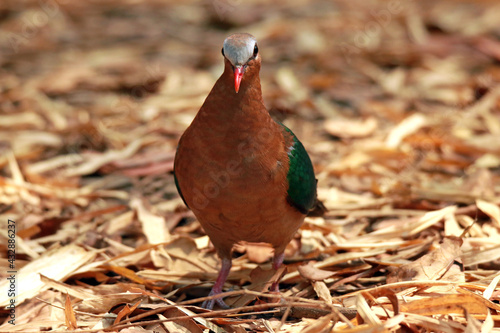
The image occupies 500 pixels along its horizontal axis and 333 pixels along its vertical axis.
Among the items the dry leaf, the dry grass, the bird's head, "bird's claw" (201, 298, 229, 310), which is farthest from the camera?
"bird's claw" (201, 298, 229, 310)

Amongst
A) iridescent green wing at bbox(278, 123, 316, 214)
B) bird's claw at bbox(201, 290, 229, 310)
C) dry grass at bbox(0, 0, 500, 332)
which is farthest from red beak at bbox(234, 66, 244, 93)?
bird's claw at bbox(201, 290, 229, 310)

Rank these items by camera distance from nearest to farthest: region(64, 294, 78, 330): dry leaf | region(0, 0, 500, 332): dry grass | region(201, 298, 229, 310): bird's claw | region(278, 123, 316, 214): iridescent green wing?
region(64, 294, 78, 330): dry leaf → region(0, 0, 500, 332): dry grass → region(278, 123, 316, 214): iridescent green wing → region(201, 298, 229, 310): bird's claw

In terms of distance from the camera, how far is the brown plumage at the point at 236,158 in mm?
3523

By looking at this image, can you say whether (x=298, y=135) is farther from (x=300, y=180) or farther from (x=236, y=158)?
(x=236, y=158)

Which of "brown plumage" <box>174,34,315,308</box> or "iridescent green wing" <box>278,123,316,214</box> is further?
"iridescent green wing" <box>278,123,316,214</box>

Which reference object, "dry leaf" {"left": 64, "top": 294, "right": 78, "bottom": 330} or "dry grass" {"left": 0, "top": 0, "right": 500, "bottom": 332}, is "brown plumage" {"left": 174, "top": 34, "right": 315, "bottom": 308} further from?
"dry leaf" {"left": 64, "top": 294, "right": 78, "bottom": 330}

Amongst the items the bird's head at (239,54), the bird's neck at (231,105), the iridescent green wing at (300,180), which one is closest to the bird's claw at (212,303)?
the iridescent green wing at (300,180)

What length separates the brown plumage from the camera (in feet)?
11.6

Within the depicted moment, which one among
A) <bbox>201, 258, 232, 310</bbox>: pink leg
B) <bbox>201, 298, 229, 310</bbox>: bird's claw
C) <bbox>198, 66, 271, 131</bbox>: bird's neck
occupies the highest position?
<bbox>198, 66, 271, 131</bbox>: bird's neck

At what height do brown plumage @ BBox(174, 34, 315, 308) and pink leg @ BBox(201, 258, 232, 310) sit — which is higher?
brown plumage @ BBox(174, 34, 315, 308)

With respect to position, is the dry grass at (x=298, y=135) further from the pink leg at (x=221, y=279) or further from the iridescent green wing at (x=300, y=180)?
the iridescent green wing at (x=300, y=180)

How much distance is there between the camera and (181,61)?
8453 millimetres

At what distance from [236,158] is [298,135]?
10.3 ft

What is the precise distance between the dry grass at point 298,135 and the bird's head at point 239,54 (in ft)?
4.21
